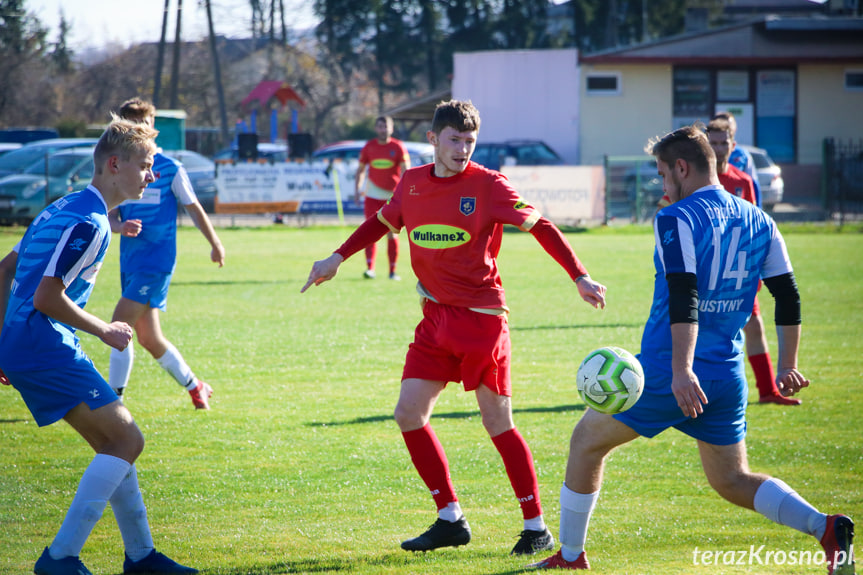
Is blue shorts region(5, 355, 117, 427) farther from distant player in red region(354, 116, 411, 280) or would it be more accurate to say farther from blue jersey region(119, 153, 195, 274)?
distant player in red region(354, 116, 411, 280)

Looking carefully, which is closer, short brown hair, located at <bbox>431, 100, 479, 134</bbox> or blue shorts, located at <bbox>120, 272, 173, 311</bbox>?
short brown hair, located at <bbox>431, 100, 479, 134</bbox>

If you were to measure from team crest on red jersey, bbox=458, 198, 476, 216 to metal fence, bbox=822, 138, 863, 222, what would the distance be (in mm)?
24227

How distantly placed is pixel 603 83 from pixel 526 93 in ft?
9.34

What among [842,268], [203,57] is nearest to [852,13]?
[842,268]

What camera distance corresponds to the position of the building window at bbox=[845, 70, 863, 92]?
33.8 meters

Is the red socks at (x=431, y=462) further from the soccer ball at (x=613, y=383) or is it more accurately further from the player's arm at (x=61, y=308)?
the player's arm at (x=61, y=308)

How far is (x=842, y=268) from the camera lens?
52.4 feet

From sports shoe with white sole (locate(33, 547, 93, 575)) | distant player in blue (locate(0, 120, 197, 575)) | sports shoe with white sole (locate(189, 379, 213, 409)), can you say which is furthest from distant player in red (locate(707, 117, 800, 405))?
sports shoe with white sole (locate(33, 547, 93, 575))

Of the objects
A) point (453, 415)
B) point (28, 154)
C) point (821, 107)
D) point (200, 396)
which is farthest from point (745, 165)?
point (821, 107)

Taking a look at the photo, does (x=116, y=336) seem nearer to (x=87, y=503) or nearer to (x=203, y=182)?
(x=87, y=503)

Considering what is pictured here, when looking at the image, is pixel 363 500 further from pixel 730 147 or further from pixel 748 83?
pixel 748 83

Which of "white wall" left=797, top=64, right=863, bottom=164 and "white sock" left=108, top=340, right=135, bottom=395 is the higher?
"white wall" left=797, top=64, right=863, bottom=164

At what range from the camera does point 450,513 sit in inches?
172

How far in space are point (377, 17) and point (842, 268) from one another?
39242 mm
